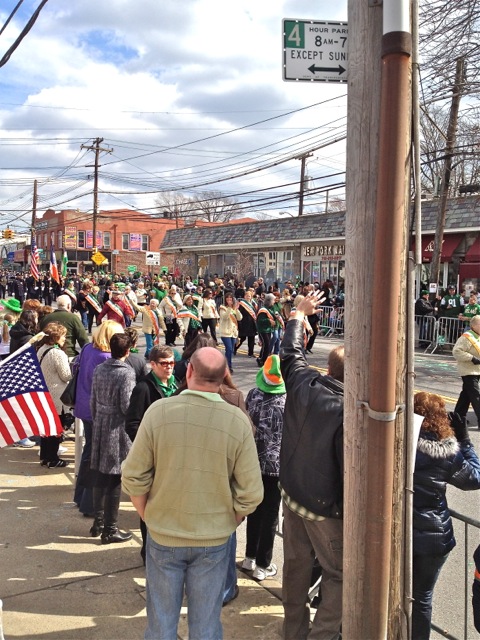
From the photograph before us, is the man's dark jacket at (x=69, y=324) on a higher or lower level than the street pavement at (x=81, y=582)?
higher

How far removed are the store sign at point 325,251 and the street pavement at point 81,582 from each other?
886 inches

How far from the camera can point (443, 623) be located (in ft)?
12.5

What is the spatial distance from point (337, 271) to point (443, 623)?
24.9m

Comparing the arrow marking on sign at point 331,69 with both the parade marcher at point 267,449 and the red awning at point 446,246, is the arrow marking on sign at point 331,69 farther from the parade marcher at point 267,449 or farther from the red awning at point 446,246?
the red awning at point 446,246

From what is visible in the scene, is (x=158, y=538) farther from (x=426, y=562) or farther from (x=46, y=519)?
(x=46, y=519)

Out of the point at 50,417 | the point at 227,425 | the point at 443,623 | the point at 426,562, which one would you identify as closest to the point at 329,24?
the point at 227,425

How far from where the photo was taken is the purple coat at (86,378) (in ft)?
A: 17.8

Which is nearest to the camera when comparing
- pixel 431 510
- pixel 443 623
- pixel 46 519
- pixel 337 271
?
pixel 431 510

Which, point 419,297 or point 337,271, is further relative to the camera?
point 337,271

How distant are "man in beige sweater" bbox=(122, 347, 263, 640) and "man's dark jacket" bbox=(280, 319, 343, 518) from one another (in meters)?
0.35

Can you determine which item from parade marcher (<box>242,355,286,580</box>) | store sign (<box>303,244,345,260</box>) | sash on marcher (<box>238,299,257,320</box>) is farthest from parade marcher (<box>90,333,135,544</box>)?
store sign (<box>303,244,345,260</box>)

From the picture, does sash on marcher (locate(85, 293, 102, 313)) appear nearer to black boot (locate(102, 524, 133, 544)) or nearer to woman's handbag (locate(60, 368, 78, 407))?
woman's handbag (locate(60, 368, 78, 407))

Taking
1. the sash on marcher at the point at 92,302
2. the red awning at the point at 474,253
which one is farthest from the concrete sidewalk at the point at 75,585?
the red awning at the point at 474,253

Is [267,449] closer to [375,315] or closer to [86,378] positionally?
[375,315]
